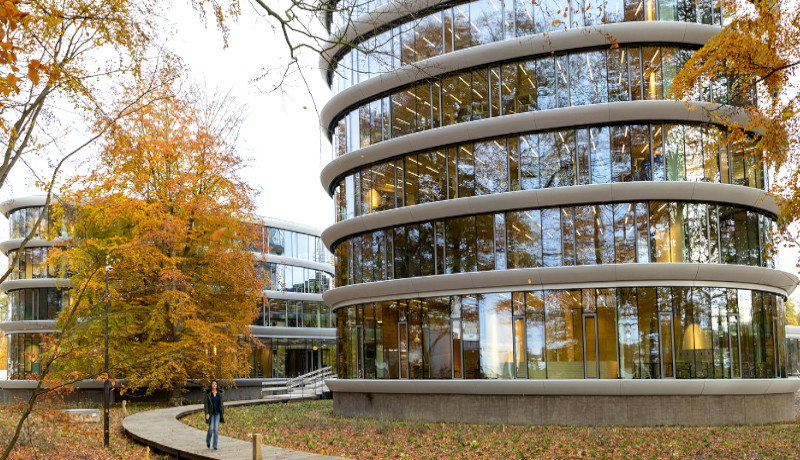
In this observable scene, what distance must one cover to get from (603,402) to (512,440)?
6089 millimetres

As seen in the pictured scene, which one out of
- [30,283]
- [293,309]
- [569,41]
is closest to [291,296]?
[293,309]

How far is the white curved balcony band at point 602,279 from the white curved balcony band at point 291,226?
38.2 m

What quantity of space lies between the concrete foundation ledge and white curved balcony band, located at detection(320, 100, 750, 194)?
9.32 metres

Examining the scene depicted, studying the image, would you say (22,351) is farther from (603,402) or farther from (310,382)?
(603,402)

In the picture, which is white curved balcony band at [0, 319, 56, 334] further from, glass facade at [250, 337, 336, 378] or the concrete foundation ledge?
the concrete foundation ledge

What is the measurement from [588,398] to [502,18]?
14.8 metres

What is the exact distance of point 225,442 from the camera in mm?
22453

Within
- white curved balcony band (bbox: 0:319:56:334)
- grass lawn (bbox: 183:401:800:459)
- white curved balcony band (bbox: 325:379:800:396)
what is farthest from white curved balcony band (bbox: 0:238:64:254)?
white curved balcony band (bbox: 325:379:800:396)

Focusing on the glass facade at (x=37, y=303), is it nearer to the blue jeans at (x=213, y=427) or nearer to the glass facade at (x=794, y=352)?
the blue jeans at (x=213, y=427)

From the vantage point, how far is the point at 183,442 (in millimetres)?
22938

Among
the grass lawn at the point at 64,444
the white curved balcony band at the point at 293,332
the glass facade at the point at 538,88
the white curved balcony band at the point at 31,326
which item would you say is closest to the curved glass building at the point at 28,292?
the white curved balcony band at the point at 31,326

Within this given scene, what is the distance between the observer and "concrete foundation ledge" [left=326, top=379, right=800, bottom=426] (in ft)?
88.7

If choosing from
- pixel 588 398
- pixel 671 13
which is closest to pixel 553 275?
pixel 588 398

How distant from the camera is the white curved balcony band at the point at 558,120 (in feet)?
92.2
